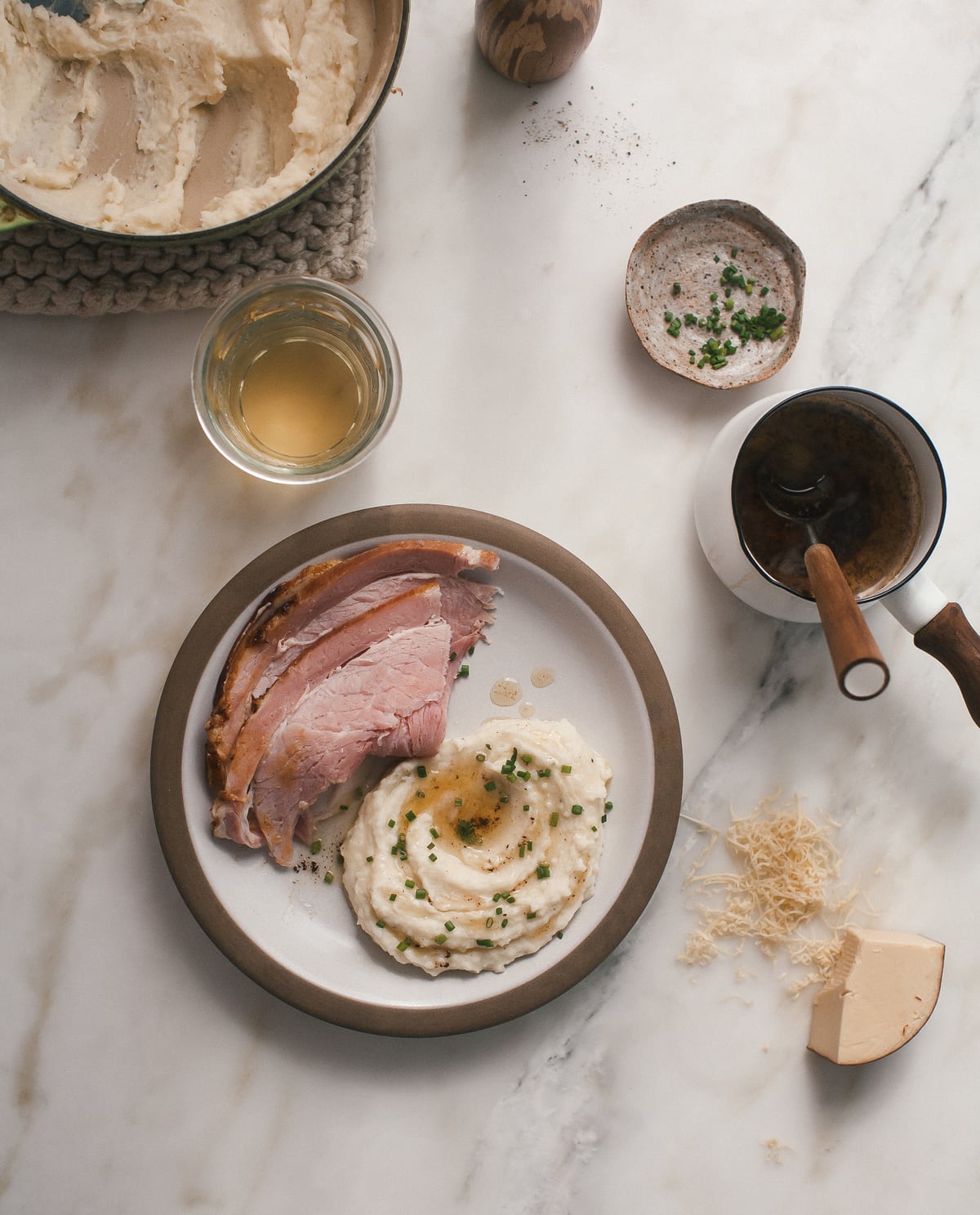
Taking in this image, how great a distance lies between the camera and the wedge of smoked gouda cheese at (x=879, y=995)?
179 centimetres

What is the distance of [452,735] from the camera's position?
1814mm

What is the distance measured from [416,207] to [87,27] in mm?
655

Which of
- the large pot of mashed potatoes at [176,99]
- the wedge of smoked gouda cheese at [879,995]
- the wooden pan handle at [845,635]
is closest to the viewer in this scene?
the wooden pan handle at [845,635]

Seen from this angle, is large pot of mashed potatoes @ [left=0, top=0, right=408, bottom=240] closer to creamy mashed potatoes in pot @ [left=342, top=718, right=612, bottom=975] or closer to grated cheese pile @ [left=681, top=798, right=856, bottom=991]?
creamy mashed potatoes in pot @ [left=342, top=718, right=612, bottom=975]

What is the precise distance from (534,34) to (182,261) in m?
0.81

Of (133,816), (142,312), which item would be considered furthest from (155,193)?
(133,816)

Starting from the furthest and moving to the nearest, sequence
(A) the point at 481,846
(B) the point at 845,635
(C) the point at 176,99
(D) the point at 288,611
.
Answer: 1. (A) the point at 481,846
2. (D) the point at 288,611
3. (C) the point at 176,99
4. (B) the point at 845,635

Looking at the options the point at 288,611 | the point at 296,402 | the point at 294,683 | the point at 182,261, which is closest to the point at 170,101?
the point at 182,261

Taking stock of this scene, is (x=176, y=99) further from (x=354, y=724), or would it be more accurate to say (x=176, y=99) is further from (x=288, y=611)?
(x=354, y=724)

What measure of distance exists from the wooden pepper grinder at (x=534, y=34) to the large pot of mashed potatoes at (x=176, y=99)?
25 centimetres

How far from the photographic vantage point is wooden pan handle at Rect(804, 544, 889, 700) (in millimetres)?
1266

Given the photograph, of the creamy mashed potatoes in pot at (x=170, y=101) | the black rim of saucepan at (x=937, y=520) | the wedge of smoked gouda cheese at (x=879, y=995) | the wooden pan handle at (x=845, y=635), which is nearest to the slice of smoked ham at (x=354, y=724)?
the black rim of saucepan at (x=937, y=520)

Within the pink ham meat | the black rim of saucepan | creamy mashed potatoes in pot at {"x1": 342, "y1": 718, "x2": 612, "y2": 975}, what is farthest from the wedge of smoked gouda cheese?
the pink ham meat

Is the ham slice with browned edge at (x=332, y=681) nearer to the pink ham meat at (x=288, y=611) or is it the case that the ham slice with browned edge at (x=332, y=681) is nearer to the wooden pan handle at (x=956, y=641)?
the pink ham meat at (x=288, y=611)
